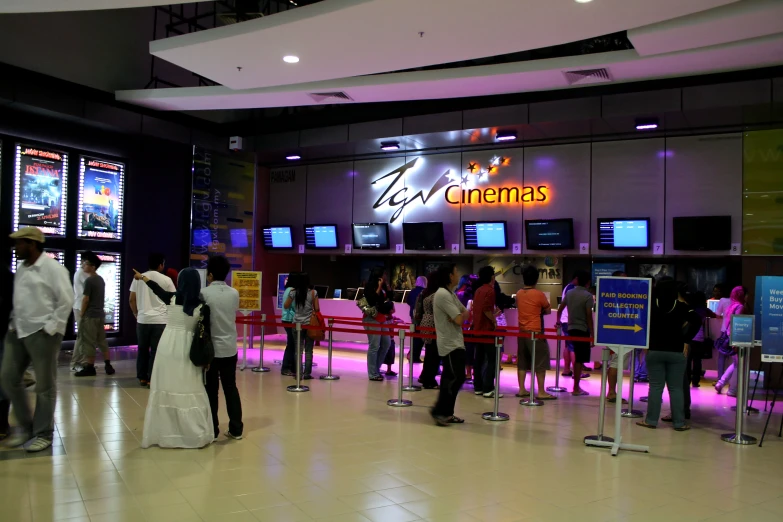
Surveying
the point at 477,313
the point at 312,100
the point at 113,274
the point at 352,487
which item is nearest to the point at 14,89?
the point at 113,274

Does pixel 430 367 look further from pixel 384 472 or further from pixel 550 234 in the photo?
pixel 550 234

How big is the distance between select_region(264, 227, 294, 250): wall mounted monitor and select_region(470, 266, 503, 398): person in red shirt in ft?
24.5

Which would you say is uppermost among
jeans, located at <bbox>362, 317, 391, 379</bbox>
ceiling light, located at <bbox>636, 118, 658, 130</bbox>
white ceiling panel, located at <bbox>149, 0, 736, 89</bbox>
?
white ceiling panel, located at <bbox>149, 0, 736, 89</bbox>

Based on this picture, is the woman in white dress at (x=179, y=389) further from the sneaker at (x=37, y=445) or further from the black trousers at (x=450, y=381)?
the black trousers at (x=450, y=381)

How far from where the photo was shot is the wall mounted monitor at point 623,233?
11201mm

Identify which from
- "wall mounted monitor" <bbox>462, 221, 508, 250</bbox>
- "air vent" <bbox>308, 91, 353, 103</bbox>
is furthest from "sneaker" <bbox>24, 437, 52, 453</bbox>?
Result: "wall mounted monitor" <bbox>462, 221, 508, 250</bbox>

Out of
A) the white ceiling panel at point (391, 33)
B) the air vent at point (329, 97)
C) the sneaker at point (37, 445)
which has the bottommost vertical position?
the sneaker at point (37, 445)

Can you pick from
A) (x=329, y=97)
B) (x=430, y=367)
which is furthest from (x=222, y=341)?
(x=329, y=97)

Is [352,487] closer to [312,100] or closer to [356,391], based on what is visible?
[356,391]

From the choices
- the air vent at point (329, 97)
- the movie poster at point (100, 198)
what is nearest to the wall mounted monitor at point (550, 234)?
the air vent at point (329, 97)

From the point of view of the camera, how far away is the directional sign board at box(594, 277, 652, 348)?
228 inches

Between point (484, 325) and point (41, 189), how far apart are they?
7.86 m

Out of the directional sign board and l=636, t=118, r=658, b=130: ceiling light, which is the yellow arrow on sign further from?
l=636, t=118, r=658, b=130: ceiling light

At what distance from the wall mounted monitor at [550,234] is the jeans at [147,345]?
23.1 feet
